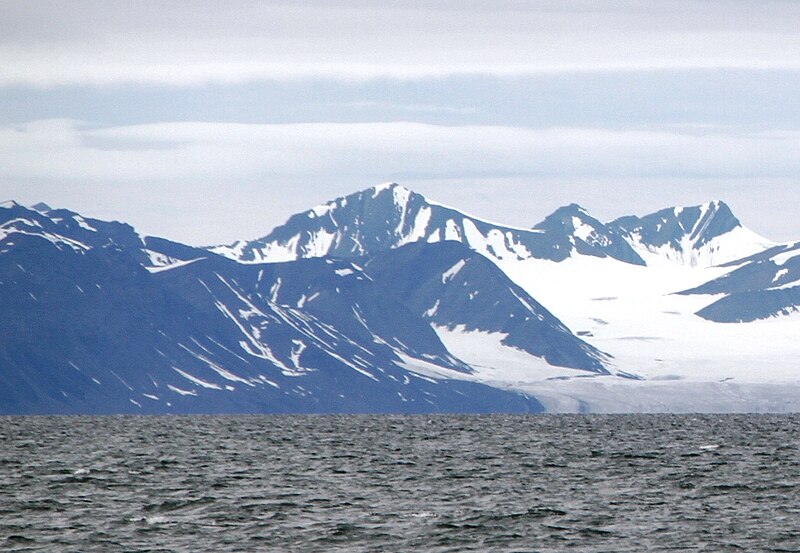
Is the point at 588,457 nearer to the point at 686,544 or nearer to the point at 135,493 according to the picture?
the point at 135,493

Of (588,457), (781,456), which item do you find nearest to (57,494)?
(588,457)

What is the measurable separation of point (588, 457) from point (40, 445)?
66.8 meters

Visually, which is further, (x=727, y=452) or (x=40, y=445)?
(x=40, y=445)

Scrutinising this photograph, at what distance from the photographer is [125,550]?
2803 inches

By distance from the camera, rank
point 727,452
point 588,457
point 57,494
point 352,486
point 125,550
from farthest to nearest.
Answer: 1. point 727,452
2. point 588,457
3. point 352,486
4. point 57,494
5. point 125,550

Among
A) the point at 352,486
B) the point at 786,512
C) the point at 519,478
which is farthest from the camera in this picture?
the point at 519,478

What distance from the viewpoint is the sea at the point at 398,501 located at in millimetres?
75750

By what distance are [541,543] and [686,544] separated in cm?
704

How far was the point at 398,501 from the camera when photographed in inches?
3814

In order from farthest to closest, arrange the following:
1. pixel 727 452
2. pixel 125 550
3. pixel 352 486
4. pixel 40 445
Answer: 1. pixel 40 445
2. pixel 727 452
3. pixel 352 486
4. pixel 125 550

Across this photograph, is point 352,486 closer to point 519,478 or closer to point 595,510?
point 519,478

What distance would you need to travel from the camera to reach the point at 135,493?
329 ft

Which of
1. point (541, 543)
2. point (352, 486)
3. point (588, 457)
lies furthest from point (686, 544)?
point (588, 457)

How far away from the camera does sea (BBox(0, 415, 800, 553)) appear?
7575 cm
